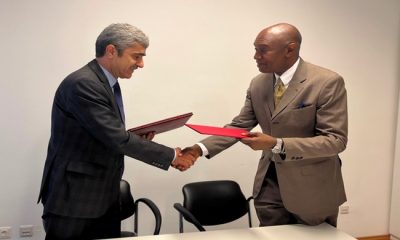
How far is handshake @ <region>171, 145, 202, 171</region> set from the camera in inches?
83.8

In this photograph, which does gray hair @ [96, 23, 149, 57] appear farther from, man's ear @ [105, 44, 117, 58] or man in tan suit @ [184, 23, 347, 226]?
man in tan suit @ [184, 23, 347, 226]

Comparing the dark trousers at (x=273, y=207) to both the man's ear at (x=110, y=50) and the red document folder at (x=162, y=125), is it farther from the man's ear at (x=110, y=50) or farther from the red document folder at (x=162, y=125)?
the man's ear at (x=110, y=50)

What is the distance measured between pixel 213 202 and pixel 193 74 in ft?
3.37

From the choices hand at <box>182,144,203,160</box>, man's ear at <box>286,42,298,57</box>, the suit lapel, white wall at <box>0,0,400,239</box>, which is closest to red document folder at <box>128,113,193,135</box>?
hand at <box>182,144,203,160</box>

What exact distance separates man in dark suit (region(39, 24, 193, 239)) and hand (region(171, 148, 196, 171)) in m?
0.16

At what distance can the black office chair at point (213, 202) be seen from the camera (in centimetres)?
273

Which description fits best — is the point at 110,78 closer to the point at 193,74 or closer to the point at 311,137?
the point at 311,137

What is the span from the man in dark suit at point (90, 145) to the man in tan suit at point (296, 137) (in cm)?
60

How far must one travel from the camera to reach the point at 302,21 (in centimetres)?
331

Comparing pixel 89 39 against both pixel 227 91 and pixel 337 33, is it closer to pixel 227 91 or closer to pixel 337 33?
pixel 227 91

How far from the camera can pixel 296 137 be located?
6.61 feet

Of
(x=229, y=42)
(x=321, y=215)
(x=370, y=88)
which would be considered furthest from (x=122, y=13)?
(x=370, y=88)

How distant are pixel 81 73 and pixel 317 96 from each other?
1.17 meters

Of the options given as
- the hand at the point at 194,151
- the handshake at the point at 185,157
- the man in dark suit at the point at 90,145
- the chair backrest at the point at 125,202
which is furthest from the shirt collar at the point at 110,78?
the chair backrest at the point at 125,202
